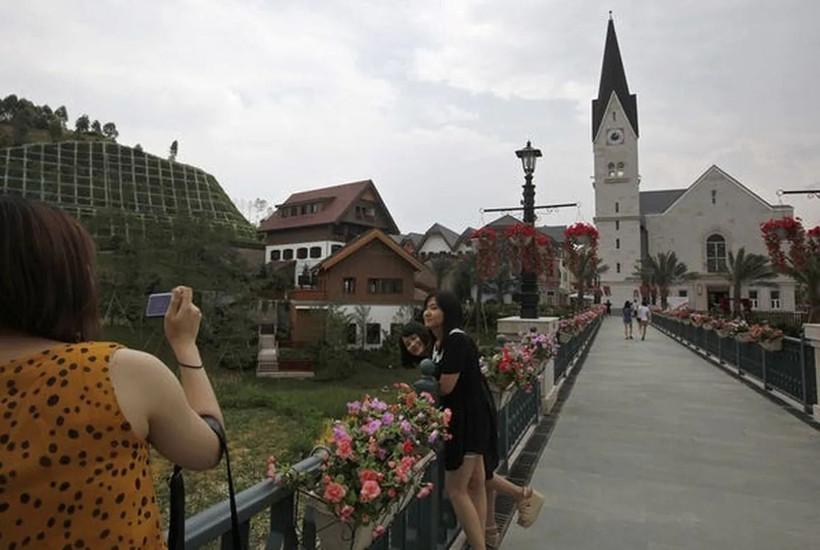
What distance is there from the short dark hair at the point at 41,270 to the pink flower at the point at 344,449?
897 millimetres

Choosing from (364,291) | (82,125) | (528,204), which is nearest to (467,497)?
(528,204)

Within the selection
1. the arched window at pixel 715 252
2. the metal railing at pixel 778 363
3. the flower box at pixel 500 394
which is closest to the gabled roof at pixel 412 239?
the arched window at pixel 715 252

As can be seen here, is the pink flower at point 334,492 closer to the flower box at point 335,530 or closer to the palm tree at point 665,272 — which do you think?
the flower box at point 335,530

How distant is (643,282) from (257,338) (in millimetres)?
36233

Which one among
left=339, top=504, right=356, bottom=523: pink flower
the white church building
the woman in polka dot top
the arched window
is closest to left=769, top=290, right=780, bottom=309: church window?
the white church building

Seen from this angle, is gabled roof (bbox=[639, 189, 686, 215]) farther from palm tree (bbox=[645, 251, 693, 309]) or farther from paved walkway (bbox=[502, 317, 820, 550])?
paved walkway (bbox=[502, 317, 820, 550])

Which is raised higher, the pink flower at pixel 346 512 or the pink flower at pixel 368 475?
the pink flower at pixel 368 475

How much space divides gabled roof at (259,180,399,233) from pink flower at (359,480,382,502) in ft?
117

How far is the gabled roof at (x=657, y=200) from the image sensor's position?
59153 mm

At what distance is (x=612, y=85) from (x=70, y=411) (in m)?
66.1

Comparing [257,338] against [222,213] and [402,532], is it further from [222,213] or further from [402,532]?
[222,213]

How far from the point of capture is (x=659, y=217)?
2156 inches

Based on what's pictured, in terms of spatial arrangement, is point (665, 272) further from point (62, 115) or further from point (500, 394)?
point (62, 115)

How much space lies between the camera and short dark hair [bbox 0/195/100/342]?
963 millimetres
